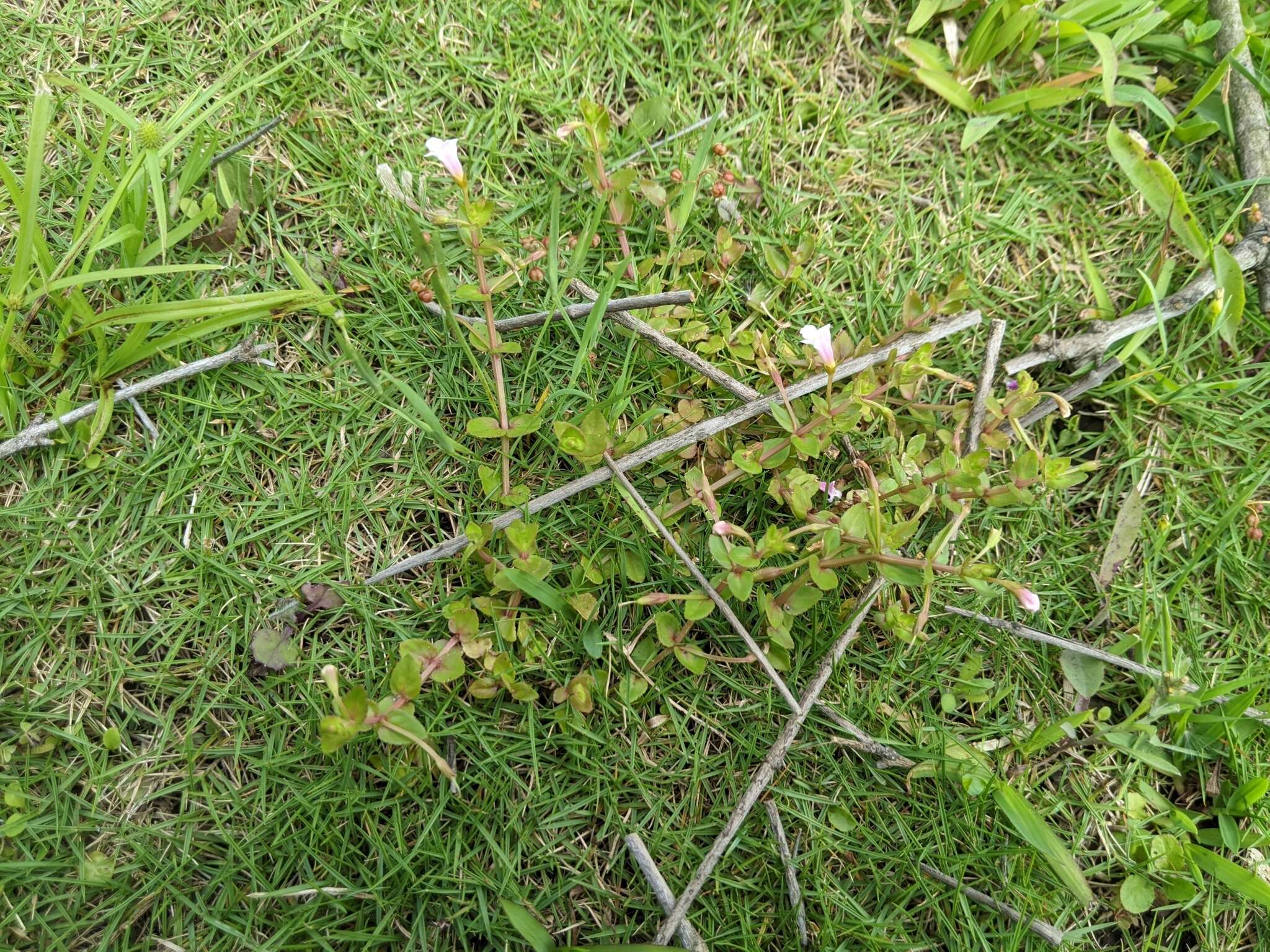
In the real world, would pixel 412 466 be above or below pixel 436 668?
above

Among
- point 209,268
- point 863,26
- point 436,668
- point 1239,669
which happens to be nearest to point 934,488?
point 1239,669

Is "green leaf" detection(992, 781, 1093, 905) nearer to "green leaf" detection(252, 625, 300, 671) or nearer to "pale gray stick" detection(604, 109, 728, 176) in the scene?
"green leaf" detection(252, 625, 300, 671)

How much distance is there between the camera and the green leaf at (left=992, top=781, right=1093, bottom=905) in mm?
1847

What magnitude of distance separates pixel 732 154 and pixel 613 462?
102 cm

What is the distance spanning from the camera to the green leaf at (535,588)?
1.81m

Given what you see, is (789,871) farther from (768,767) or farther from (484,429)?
(484,429)

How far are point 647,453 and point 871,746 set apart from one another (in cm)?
90

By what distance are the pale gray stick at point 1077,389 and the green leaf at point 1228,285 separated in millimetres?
352

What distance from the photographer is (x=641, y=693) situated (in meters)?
1.88

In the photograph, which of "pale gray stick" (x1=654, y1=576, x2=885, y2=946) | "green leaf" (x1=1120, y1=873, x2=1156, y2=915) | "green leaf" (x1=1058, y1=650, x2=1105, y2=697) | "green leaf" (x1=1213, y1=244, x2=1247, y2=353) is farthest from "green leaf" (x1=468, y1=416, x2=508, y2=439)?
"green leaf" (x1=1213, y1=244, x2=1247, y2=353)

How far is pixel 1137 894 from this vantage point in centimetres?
194

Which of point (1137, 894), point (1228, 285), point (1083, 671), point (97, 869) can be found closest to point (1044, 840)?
point (1137, 894)

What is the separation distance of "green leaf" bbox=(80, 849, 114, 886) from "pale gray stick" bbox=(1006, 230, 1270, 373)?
8.20ft

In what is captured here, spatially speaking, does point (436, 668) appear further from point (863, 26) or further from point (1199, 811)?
point (863, 26)
